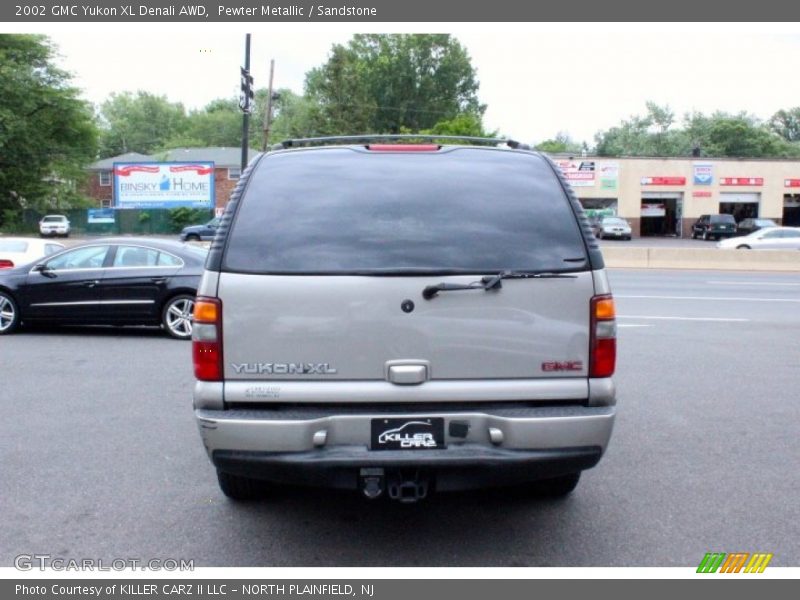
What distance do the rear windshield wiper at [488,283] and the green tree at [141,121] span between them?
11156 cm

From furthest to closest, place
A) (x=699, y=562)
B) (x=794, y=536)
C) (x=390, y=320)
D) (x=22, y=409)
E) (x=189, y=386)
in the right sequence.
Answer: (x=189, y=386), (x=22, y=409), (x=794, y=536), (x=699, y=562), (x=390, y=320)

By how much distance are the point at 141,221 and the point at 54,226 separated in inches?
215

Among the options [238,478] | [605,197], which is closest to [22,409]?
[238,478]

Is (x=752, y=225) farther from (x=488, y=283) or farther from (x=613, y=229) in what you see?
(x=488, y=283)

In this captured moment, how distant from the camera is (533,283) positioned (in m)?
3.86

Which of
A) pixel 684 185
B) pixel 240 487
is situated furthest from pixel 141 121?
pixel 240 487

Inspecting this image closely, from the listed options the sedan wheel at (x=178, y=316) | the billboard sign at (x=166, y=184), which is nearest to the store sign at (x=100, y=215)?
the billboard sign at (x=166, y=184)

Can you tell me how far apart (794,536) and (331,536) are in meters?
2.50

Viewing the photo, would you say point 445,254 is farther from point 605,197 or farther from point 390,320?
point 605,197

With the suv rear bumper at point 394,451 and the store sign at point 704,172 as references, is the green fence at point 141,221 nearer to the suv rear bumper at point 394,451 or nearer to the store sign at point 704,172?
the store sign at point 704,172

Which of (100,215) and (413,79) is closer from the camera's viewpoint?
(100,215)

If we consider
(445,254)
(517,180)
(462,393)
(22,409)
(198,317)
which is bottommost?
(22,409)

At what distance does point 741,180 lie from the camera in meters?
52.9

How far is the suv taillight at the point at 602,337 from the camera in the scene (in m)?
3.90
